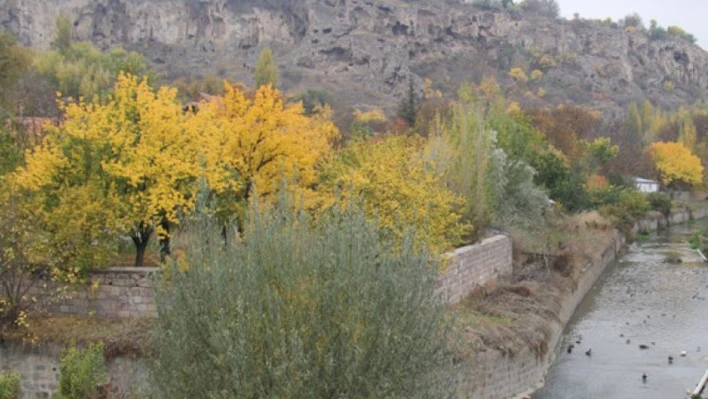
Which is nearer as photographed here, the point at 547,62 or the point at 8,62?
the point at 8,62

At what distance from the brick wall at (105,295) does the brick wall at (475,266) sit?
6.91 m

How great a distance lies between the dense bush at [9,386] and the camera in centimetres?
1235

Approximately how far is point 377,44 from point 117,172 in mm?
121650

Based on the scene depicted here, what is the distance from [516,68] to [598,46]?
34.6m

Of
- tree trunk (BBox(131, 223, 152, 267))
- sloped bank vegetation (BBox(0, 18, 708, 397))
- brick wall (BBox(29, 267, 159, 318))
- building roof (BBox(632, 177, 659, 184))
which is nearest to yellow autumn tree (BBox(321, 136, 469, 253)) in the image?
sloped bank vegetation (BBox(0, 18, 708, 397))

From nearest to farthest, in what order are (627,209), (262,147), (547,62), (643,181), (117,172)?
(117,172), (262,147), (627,209), (643,181), (547,62)

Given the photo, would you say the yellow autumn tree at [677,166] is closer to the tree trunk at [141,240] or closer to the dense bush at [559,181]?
the dense bush at [559,181]

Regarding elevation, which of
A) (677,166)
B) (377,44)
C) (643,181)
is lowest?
(643,181)

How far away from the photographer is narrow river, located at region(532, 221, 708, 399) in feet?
67.8

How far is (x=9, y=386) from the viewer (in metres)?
12.5

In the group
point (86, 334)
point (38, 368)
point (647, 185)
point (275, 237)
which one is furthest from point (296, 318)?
point (647, 185)

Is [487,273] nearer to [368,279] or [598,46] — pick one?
[368,279]

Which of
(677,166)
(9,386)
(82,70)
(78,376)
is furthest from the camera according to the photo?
(677,166)

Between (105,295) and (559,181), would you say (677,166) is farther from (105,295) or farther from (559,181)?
(105,295)
